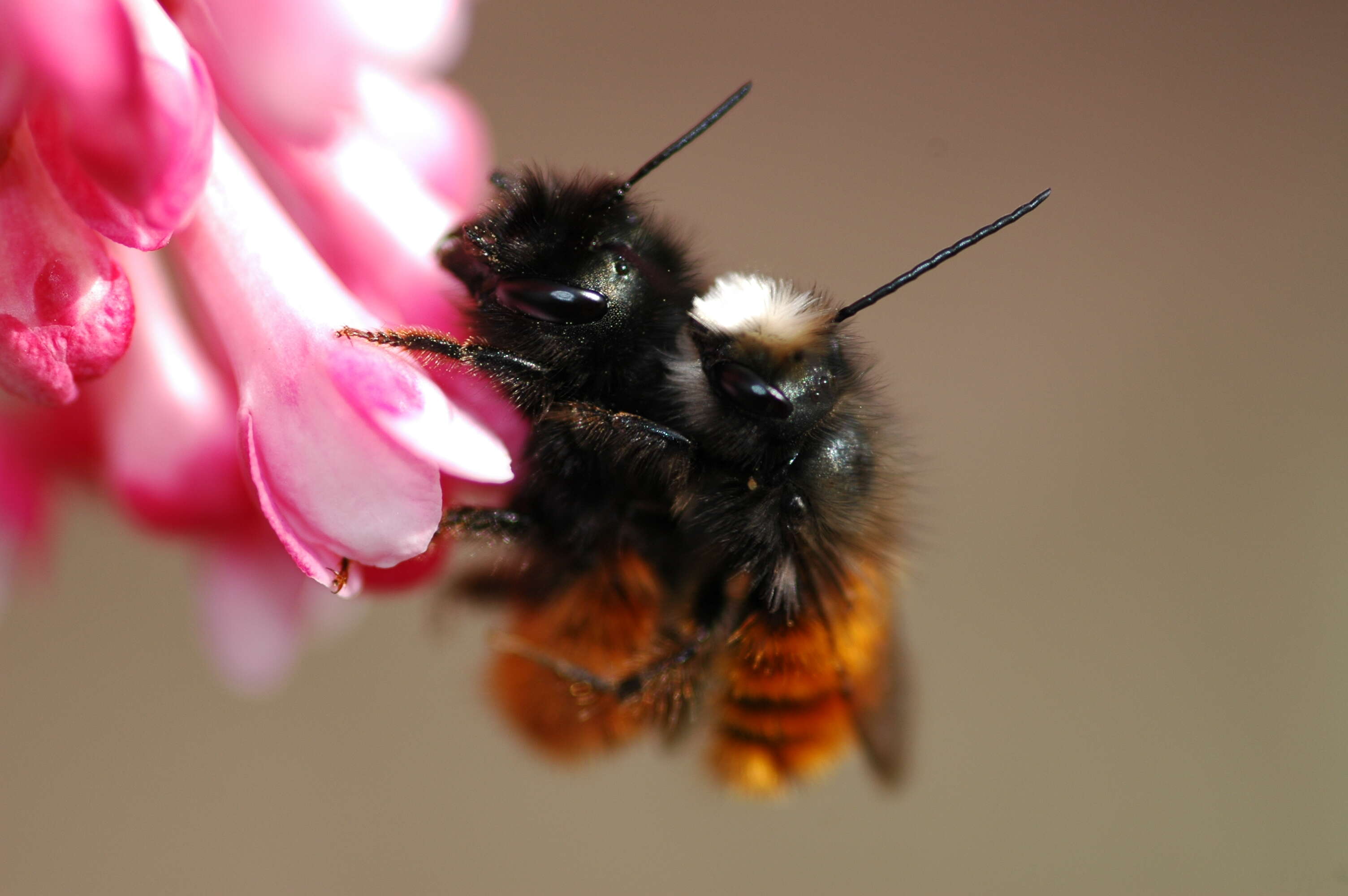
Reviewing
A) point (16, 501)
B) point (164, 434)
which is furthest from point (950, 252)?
point (16, 501)


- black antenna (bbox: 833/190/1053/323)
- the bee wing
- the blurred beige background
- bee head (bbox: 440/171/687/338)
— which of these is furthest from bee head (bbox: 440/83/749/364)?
the blurred beige background

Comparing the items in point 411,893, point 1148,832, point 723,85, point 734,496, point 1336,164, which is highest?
point 1336,164

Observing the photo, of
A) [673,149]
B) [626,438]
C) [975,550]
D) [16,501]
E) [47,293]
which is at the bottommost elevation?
[16,501]

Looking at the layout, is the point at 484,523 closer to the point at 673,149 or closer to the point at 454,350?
the point at 454,350

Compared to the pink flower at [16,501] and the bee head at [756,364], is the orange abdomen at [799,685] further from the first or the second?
the pink flower at [16,501]

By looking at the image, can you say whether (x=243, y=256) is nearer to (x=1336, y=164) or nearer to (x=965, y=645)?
(x=965, y=645)

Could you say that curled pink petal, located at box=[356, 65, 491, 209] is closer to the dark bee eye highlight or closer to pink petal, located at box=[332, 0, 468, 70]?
pink petal, located at box=[332, 0, 468, 70]

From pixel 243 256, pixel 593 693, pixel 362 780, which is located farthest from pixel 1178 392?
pixel 243 256

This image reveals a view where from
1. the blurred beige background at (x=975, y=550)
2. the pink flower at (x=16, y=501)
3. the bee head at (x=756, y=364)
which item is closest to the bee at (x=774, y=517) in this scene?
the bee head at (x=756, y=364)
